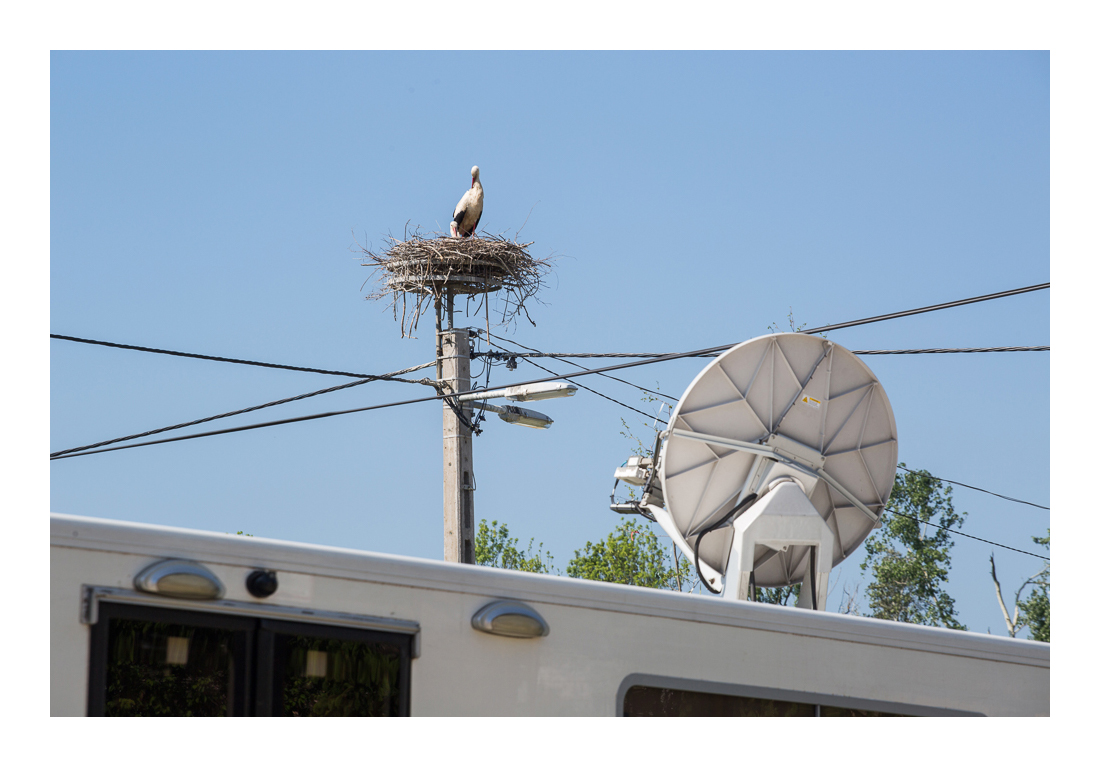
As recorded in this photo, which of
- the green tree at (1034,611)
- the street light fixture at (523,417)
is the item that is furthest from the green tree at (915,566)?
the street light fixture at (523,417)

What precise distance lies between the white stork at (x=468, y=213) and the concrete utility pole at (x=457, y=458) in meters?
2.69

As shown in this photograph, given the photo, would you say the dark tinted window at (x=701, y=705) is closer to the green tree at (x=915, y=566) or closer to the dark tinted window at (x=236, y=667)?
the dark tinted window at (x=236, y=667)

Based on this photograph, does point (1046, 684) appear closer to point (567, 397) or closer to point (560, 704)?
point (560, 704)

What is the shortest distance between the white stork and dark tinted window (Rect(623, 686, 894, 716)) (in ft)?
47.1

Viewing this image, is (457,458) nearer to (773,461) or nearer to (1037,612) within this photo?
(773,461)

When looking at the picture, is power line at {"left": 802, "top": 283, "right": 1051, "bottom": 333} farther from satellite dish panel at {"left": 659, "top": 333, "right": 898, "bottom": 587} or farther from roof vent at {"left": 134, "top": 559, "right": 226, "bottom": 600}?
roof vent at {"left": 134, "top": 559, "right": 226, "bottom": 600}

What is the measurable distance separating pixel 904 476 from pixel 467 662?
37718 mm

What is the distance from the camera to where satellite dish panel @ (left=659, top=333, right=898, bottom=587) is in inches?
335

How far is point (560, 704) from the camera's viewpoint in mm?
4785

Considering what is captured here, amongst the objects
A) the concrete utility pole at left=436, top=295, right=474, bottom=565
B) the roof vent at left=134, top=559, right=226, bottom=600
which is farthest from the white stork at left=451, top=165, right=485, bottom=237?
the roof vent at left=134, top=559, right=226, bottom=600

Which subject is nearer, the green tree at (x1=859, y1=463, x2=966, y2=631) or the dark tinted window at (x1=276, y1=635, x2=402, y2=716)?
the dark tinted window at (x1=276, y1=635, x2=402, y2=716)

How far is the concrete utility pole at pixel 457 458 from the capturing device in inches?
640

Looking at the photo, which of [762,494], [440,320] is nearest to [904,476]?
[440,320]

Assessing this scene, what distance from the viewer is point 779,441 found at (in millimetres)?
8633
